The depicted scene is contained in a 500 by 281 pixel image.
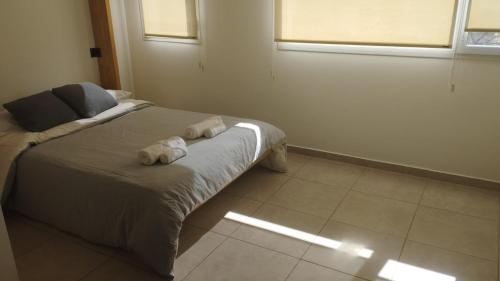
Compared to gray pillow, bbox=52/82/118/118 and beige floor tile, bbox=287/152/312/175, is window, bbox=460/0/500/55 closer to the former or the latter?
beige floor tile, bbox=287/152/312/175

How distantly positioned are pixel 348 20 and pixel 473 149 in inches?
55.3

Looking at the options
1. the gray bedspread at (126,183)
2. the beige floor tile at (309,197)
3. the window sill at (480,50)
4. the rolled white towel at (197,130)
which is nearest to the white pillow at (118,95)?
the gray bedspread at (126,183)

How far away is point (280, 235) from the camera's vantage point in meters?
2.64

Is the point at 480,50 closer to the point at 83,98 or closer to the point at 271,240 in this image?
the point at 271,240

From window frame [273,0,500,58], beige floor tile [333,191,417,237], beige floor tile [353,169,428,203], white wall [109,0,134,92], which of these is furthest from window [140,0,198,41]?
beige floor tile [333,191,417,237]

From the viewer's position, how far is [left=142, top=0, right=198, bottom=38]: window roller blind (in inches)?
159

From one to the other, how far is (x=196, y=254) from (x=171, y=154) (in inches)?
24.9

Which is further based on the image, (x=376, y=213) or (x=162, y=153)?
(x=376, y=213)

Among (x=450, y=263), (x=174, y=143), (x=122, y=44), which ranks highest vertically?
(x=122, y=44)

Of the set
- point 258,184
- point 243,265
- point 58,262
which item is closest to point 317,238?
point 243,265

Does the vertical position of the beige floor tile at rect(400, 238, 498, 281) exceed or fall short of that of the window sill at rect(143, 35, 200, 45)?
it falls short

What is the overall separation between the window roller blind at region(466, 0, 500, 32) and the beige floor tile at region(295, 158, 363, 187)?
1411 mm

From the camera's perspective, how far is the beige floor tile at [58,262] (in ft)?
7.49

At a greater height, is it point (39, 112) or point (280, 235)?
point (39, 112)
